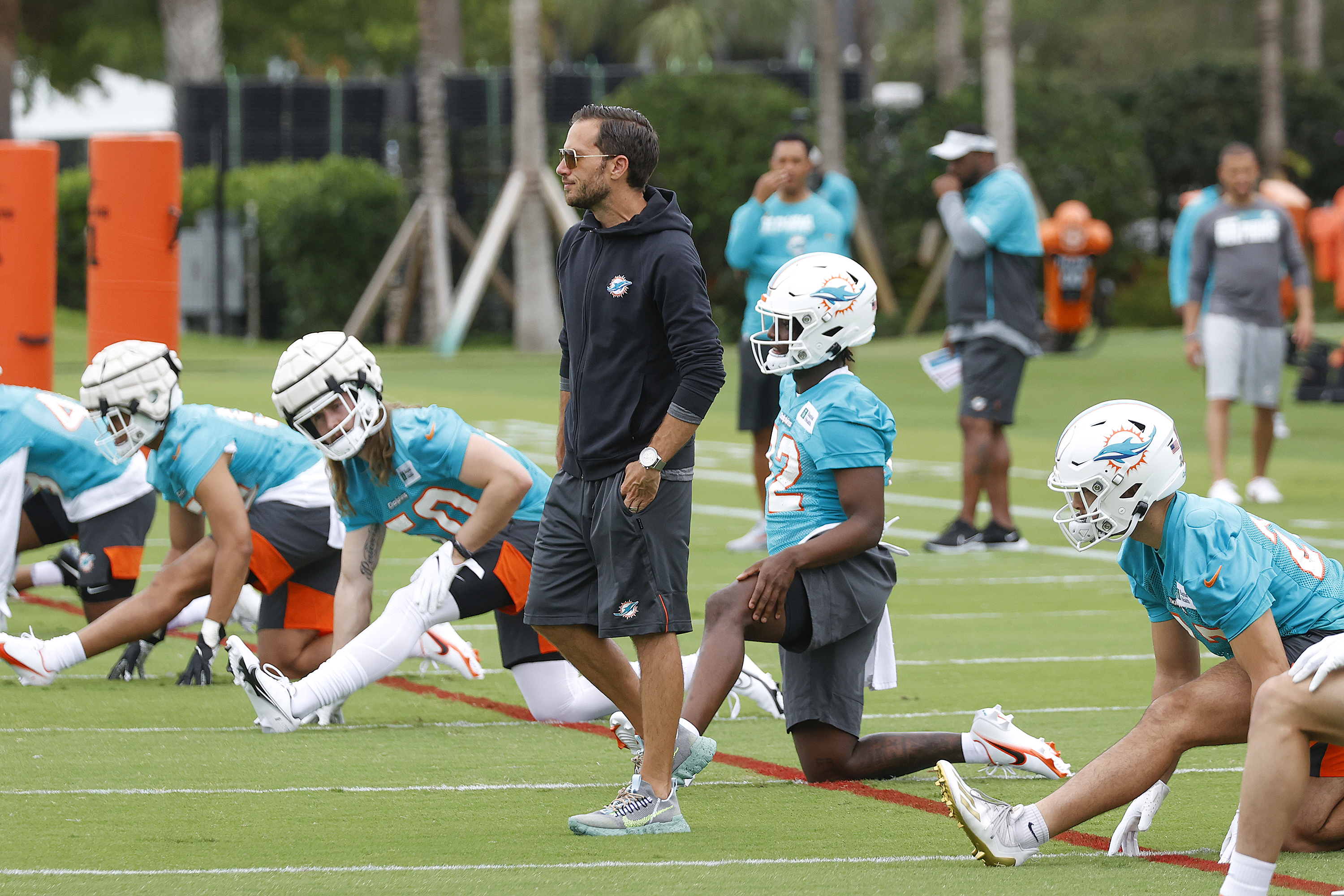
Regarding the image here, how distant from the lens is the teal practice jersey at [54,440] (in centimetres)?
794

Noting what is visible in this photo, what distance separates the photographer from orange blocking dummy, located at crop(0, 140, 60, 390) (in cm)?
1388

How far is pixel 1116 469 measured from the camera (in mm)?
4699

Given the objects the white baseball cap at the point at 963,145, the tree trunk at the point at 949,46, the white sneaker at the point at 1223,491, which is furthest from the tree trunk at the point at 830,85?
the white baseball cap at the point at 963,145

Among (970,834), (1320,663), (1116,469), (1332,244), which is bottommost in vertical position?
(970,834)

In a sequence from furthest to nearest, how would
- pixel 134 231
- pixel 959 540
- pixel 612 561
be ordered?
pixel 134 231, pixel 959 540, pixel 612 561

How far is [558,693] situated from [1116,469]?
288 centimetres

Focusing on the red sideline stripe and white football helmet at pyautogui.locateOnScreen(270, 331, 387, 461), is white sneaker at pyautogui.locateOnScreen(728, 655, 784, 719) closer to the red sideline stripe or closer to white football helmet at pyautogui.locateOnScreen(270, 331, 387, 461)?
the red sideline stripe

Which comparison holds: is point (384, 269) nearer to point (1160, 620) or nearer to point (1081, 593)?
point (1081, 593)

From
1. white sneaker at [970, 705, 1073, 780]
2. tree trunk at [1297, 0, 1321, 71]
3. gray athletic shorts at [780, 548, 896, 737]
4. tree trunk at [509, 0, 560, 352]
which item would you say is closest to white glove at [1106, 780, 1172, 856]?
white sneaker at [970, 705, 1073, 780]

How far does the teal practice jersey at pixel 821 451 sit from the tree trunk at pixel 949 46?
1204 inches

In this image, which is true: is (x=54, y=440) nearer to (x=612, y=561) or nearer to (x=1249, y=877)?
(x=612, y=561)

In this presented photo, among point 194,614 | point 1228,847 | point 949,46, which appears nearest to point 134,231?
point 194,614

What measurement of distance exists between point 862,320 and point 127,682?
3.63 meters

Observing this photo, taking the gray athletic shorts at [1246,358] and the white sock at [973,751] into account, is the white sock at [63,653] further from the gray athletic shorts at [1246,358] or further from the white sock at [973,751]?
the gray athletic shorts at [1246,358]
